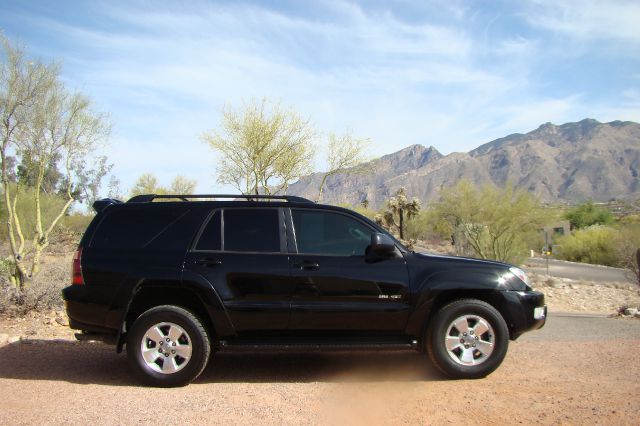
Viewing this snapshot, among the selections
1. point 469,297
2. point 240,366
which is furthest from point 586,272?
point 240,366

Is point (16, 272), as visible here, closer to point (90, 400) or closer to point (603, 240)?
point (90, 400)

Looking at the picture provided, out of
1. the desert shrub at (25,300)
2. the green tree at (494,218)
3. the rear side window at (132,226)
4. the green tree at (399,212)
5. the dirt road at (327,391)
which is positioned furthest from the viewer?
the green tree at (399,212)

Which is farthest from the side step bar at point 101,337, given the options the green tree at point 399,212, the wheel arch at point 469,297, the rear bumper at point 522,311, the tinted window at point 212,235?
the green tree at point 399,212

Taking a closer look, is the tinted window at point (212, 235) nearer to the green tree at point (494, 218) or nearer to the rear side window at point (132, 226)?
the rear side window at point (132, 226)

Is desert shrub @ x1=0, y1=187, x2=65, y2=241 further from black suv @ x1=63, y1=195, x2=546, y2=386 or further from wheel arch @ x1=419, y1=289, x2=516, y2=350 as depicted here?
wheel arch @ x1=419, y1=289, x2=516, y2=350

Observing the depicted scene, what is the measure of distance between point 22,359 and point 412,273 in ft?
15.4

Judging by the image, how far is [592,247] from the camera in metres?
56.5

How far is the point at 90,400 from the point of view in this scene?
221 inches

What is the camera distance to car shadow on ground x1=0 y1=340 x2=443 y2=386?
21.1 ft

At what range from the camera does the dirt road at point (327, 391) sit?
5098 mm

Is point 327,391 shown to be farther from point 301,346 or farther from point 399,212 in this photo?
point 399,212

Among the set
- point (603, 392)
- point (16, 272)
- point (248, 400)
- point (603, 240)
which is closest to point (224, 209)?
point (248, 400)

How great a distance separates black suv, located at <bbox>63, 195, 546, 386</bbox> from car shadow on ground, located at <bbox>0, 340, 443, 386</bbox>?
0.43 metres

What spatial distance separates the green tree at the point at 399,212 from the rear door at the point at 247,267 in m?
53.9
